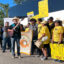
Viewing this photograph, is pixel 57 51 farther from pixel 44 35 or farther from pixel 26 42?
pixel 26 42

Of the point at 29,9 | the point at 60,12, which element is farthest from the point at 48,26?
the point at 29,9

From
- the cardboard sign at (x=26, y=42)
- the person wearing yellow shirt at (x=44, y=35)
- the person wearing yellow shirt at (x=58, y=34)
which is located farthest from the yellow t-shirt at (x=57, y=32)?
the cardboard sign at (x=26, y=42)

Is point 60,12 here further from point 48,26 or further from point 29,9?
point 29,9

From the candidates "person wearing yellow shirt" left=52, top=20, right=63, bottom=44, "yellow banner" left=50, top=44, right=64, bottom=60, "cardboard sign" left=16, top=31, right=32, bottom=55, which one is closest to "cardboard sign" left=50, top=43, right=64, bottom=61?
"yellow banner" left=50, top=44, right=64, bottom=60

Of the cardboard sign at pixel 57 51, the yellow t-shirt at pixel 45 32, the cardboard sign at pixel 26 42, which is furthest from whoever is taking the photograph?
the cardboard sign at pixel 26 42

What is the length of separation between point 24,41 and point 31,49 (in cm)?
63

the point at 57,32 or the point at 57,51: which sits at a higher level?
the point at 57,32

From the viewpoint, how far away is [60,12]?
34.9 feet

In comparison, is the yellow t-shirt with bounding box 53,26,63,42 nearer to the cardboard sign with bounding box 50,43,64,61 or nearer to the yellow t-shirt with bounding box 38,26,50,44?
the cardboard sign with bounding box 50,43,64,61

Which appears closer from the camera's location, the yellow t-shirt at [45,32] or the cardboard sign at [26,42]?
the yellow t-shirt at [45,32]

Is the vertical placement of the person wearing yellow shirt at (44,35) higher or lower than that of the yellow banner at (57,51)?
higher

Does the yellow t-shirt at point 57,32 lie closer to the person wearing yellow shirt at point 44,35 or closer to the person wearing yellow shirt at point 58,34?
the person wearing yellow shirt at point 58,34

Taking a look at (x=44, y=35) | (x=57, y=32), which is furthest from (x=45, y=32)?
(x=57, y=32)

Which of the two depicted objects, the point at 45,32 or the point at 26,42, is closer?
the point at 45,32
